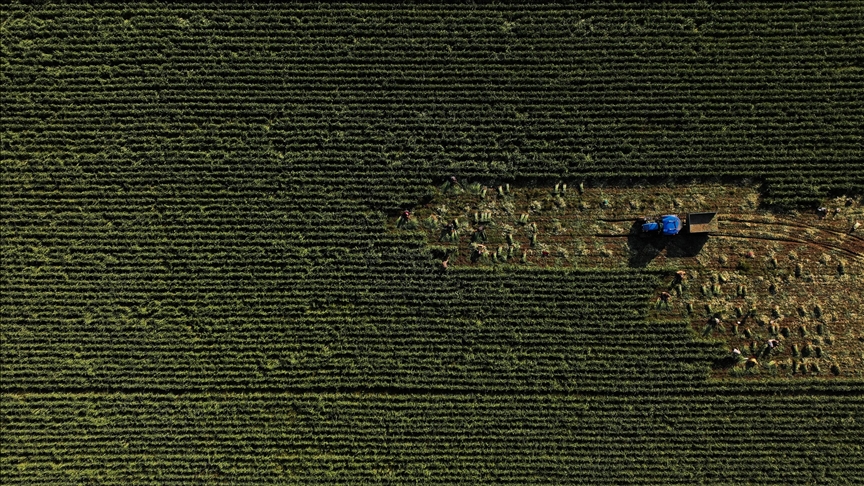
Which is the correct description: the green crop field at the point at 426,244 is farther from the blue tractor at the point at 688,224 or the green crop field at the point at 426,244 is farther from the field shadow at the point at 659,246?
the blue tractor at the point at 688,224

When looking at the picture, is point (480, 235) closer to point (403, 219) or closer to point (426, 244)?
point (426, 244)

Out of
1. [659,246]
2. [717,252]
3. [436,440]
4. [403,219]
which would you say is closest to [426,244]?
[403,219]

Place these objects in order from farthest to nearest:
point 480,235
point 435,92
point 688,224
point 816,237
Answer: point 435,92, point 480,235, point 816,237, point 688,224

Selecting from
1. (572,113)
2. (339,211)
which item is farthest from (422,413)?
(572,113)

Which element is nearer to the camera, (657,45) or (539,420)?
(539,420)

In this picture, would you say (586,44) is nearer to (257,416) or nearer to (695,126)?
(695,126)

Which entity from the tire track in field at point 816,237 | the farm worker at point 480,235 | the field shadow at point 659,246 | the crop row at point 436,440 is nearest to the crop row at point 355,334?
the field shadow at point 659,246

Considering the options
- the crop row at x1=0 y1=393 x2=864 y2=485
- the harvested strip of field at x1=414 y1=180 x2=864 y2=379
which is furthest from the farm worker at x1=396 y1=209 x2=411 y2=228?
the crop row at x1=0 y1=393 x2=864 y2=485
